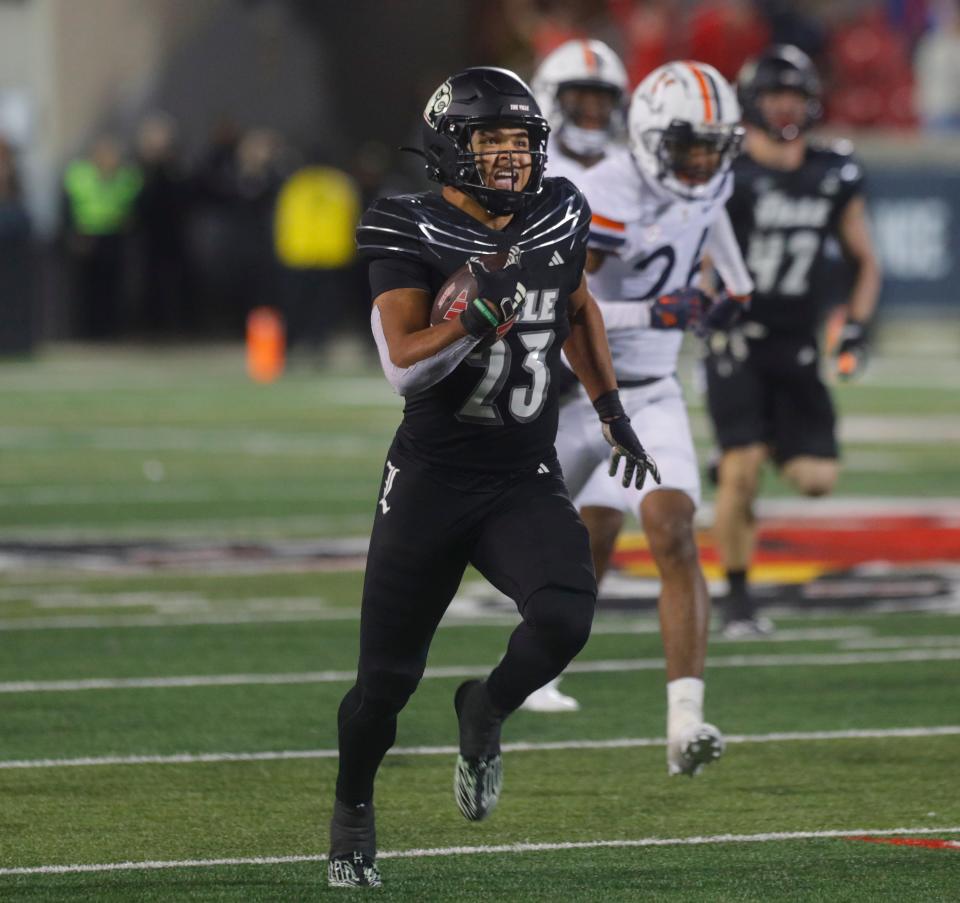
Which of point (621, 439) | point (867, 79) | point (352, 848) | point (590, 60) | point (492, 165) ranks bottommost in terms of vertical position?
point (352, 848)

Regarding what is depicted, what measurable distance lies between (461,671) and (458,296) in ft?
9.79

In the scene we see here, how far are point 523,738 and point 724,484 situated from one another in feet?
6.75

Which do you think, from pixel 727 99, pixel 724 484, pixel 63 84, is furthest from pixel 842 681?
pixel 63 84

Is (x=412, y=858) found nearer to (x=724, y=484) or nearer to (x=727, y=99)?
(x=727, y=99)

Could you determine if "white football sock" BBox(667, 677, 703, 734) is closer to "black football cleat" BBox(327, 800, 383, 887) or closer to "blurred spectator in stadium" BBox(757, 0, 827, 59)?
"black football cleat" BBox(327, 800, 383, 887)

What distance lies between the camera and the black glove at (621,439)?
→ 5430 millimetres

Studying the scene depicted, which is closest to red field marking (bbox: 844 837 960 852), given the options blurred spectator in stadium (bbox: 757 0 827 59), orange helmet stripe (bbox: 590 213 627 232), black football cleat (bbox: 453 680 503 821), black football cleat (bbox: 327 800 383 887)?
black football cleat (bbox: 453 680 503 821)

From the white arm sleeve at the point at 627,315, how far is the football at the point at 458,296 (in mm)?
1759

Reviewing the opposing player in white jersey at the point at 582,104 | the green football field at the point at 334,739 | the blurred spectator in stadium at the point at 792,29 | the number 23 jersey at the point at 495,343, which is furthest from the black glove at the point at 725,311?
the blurred spectator in stadium at the point at 792,29

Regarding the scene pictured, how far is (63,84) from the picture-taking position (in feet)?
78.8

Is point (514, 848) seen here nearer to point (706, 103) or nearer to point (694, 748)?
point (694, 748)

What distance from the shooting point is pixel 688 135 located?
669 centimetres

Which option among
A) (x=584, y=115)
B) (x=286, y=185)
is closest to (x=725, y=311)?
(x=584, y=115)

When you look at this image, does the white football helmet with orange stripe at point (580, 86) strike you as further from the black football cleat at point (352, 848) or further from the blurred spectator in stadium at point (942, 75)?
→ the blurred spectator in stadium at point (942, 75)
